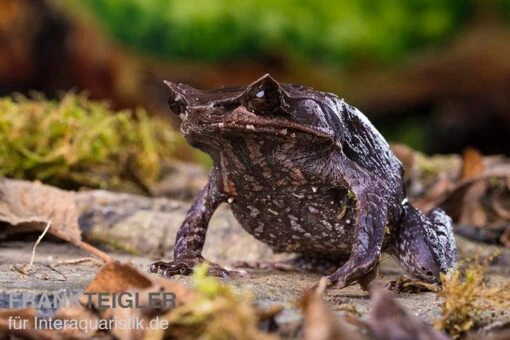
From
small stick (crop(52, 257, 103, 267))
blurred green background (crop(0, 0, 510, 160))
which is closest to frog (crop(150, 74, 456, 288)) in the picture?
small stick (crop(52, 257, 103, 267))

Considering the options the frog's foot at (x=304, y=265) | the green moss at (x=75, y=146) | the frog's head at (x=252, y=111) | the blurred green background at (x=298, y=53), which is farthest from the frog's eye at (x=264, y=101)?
the blurred green background at (x=298, y=53)

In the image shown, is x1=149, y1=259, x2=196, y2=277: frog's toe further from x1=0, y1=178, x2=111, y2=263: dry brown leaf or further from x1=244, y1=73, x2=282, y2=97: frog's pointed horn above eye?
x1=244, y1=73, x2=282, y2=97: frog's pointed horn above eye

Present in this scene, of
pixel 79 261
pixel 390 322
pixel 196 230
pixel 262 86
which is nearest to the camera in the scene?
pixel 390 322

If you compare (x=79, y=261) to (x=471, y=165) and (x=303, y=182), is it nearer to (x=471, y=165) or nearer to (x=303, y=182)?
(x=303, y=182)

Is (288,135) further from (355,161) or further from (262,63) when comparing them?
(262,63)

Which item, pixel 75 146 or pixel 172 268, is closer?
pixel 172 268

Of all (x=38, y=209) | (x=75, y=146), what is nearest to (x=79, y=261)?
(x=38, y=209)

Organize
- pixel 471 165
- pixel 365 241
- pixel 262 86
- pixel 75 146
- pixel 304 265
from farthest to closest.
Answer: pixel 471 165 < pixel 75 146 < pixel 304 265 < pixel 365 241 < pixel 262 86

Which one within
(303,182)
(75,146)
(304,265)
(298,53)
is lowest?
Result: (304,265)

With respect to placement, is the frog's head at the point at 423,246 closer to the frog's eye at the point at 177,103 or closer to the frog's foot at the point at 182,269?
the frog's foot at the point at 182,269
